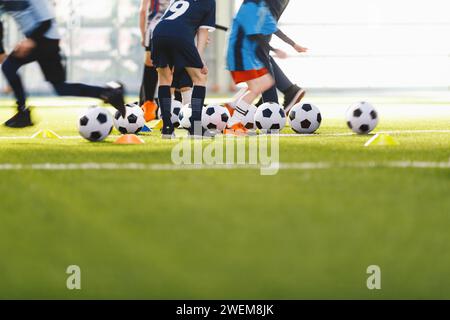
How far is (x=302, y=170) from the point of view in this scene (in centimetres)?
457

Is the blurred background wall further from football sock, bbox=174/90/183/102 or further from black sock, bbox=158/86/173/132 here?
black sock, bbox=158/86/173/132

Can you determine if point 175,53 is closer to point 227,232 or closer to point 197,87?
point 197,87

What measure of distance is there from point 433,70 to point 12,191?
29508 millimetres

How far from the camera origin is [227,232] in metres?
2.96

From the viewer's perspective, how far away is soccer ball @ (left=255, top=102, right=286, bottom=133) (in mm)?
7805

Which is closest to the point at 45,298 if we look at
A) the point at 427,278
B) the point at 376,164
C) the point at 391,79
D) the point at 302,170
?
the point at 427,278

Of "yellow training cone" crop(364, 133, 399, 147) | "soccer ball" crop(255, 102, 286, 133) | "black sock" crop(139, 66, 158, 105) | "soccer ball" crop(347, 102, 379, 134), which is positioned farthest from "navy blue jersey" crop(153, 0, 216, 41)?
"black sock" crop(139, 66, 158, 105)

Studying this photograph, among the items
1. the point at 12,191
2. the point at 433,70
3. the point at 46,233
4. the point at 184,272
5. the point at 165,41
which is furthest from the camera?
the point at 433,70

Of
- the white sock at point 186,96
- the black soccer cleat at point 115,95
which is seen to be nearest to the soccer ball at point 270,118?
the black soccer cleat at point 115,95

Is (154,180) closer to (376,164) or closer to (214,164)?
(214,164)

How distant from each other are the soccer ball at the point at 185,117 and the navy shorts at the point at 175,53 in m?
0.75

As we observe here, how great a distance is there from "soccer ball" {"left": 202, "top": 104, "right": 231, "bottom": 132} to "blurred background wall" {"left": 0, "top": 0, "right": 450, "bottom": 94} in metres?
22.6

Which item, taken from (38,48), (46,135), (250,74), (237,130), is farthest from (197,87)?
(38,48)

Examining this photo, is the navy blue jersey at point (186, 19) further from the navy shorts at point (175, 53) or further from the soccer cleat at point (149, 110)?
the soccer cleat at point (149, 110)
